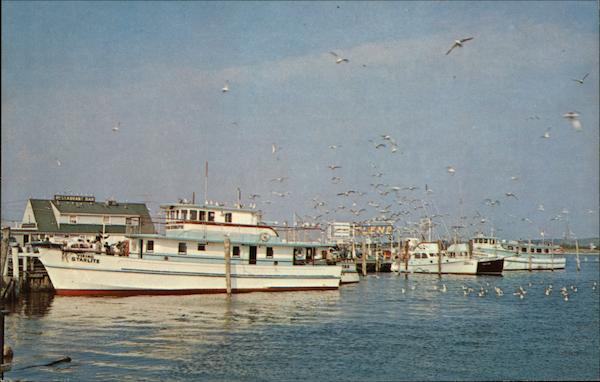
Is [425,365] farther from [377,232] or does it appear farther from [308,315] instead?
[377,232]

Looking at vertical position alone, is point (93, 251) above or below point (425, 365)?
above

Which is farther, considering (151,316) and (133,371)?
(151,316)

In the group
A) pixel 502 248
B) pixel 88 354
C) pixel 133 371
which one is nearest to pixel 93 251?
pixel 88 354

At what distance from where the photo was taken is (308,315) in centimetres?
3291

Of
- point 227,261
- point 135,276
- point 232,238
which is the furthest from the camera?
point 232,238

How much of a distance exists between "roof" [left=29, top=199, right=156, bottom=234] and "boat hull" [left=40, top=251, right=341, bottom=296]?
15921 millimetres

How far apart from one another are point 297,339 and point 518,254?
241ft

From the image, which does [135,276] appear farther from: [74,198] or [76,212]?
[74,198]

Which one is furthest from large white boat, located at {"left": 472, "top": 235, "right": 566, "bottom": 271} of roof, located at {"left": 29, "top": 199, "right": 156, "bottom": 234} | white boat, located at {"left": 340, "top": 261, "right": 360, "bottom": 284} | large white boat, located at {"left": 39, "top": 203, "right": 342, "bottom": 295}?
roof, located at {"left": 29, "top": 199, "right": 156, "bottom": 234}

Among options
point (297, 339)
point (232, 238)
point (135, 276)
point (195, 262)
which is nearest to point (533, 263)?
point (232, 238)

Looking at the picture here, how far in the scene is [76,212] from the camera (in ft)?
190

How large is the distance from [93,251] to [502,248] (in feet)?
218

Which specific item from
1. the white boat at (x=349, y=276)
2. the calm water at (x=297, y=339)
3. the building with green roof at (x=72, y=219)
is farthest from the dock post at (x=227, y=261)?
the white boat at (x=349, y=276)

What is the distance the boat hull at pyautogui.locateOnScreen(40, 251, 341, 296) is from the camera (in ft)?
128
